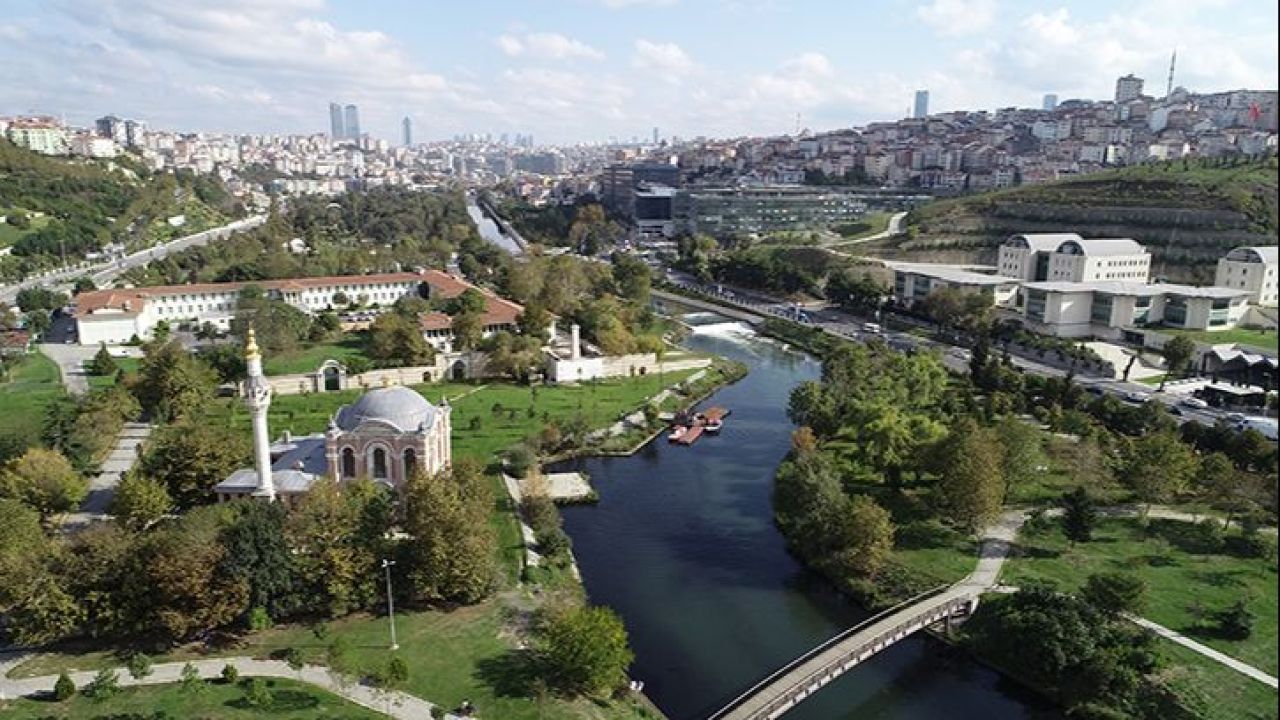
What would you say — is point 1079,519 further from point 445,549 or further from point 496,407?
point 496,407

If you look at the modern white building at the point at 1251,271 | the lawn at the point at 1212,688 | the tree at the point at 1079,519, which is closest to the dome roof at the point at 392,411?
the tree at the point at 1079,519

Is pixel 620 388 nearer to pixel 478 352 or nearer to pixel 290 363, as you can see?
pixel 478 352

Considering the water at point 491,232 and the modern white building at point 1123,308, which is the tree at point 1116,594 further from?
the water at point 491,232

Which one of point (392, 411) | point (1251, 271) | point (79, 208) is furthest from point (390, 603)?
point (79, 208)

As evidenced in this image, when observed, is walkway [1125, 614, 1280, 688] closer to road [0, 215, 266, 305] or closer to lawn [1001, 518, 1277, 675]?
lawn [1001, 518, 1277, 675]

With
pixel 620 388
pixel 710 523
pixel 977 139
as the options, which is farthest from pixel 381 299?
pixel 977 139

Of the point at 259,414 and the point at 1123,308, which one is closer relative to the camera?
the point at 259,414

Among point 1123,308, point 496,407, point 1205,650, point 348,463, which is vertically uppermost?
point 1123,308
